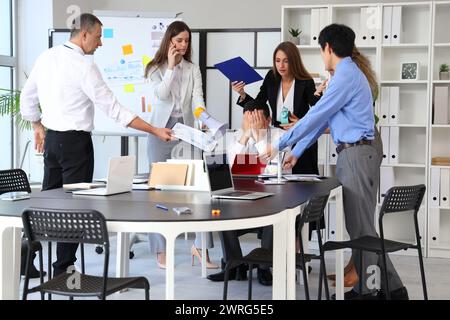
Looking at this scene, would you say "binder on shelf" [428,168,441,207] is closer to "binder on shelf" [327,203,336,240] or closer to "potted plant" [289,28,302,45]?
"binder on shelf" [327,203,336,240]

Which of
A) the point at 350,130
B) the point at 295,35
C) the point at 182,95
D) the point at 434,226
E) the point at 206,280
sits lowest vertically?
the point at 206,280

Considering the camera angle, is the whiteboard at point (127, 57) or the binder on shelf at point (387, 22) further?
the whiteboard at point (127, 57)

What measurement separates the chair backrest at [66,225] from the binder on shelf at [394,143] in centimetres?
392

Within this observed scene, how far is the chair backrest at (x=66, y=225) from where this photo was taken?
8.98ft

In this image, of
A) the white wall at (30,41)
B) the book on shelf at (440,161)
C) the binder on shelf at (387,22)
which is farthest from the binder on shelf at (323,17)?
the white wall at (30,41)

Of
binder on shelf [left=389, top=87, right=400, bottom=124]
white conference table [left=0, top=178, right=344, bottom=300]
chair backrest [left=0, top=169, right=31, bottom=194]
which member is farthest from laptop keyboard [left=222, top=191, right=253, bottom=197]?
binder on shelf [left=389, top=87, right=400, bottom=124]

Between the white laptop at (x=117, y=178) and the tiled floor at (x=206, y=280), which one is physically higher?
the white laptop at (x=117, y=178)

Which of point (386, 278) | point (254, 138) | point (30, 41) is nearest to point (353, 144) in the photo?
point (386, 278)

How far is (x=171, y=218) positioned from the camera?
2.83 metres

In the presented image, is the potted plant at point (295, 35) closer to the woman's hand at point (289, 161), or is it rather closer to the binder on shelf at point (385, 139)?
the binder on shelf at point (385, 139)

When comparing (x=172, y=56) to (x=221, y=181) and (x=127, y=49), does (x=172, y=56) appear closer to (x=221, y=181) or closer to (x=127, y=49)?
(x=127, y=49)

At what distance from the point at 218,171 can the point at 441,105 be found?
304cm

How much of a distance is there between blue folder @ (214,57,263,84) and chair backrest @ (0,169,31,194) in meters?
1.77

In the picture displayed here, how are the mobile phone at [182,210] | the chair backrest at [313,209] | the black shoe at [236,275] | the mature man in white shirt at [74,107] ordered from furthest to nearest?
the black shoe at [236,275], the mature man in white shirt at [74,107], the chair backrest at [313,209], the mobile phone at [182,210]
